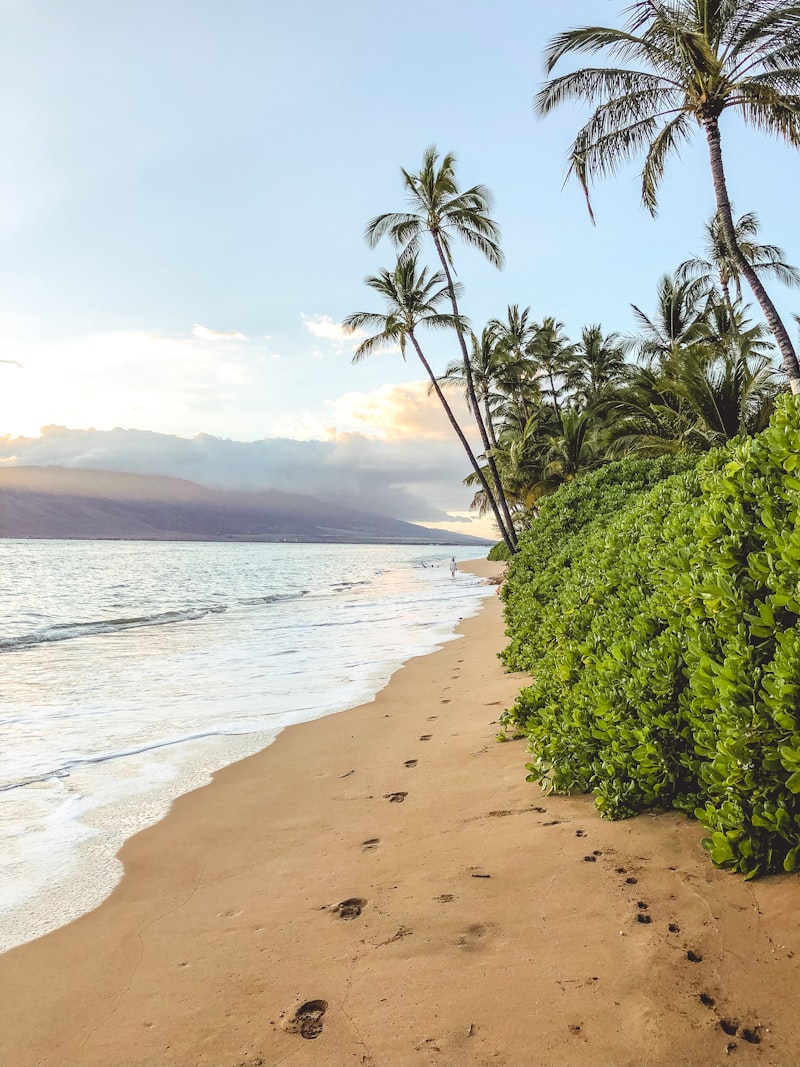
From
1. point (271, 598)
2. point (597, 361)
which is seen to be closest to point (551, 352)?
point (597, 361)

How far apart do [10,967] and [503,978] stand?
96.6 inches

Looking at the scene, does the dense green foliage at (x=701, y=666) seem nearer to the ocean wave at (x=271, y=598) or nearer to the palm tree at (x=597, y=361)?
the ocean wave at (x=271, y=598)

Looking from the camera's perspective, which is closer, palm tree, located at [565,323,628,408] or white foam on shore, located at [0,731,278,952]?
white foam on shore, located at [0,731,278,952]

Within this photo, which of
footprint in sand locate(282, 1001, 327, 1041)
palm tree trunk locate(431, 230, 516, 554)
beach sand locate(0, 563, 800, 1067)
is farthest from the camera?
palm tree trunk locate(431, 230, 516, 554)

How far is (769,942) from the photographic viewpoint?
227 centimetres

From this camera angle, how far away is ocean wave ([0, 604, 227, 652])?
1639cm

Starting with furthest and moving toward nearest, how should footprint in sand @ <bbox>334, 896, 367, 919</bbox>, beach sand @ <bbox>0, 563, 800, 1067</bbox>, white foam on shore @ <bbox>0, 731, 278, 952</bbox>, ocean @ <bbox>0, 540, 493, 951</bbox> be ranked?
ocean @ <bbox>0, 540, 493, 951</bbox> < white foam on shore @ <bbox>0, 731, 278, 952</bbox> < footprint in sand @ <bbox>334, 896, 367, 919</bbox> < beach sand @ <bbox>0, 563, 800, 1067</bbox>

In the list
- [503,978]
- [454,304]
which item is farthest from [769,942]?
[454,304]

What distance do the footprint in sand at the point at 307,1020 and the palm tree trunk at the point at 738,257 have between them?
15.2m

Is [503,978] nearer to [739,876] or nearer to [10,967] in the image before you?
[739,876]

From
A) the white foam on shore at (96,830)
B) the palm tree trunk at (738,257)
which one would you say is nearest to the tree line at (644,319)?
the palm tree trunk at (738,257)

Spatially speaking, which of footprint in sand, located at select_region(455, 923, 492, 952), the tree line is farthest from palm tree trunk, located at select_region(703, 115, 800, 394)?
footprint in sand, located at select_region(455, 923, 492, 952)

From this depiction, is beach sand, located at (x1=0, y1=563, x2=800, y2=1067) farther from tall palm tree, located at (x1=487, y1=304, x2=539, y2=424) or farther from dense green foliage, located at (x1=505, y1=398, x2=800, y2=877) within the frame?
tall palm tree, located at (x1=487, y1=304, x2=539, y2=424)

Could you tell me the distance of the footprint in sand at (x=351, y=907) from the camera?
3.04 meters
